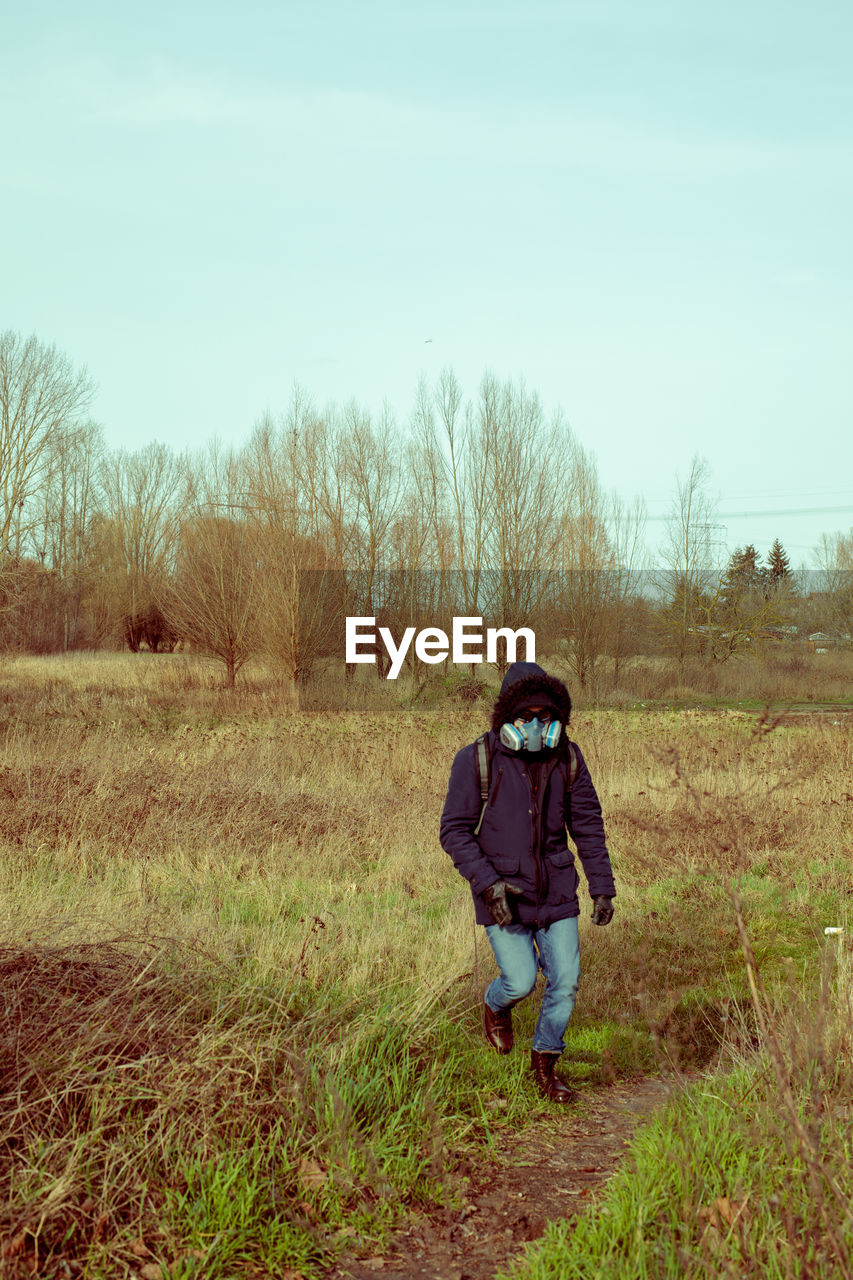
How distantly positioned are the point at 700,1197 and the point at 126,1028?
1944 mm

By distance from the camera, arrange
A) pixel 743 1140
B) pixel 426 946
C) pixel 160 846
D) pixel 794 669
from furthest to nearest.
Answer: pixel 794 669 → pixel 160 846 → pixel 426 946 → pixel 743 1140

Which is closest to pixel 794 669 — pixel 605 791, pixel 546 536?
pixel 546 536

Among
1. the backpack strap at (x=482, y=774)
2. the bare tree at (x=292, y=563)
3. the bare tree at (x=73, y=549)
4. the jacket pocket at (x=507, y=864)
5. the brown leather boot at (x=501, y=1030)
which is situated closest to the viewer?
the jacket pocket at (x=507, y=864)

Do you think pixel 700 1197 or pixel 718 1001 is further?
pixel 718 1001

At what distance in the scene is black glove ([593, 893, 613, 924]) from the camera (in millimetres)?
3922

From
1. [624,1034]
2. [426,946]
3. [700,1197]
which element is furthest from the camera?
[426,946]

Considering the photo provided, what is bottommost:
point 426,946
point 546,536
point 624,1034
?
point 624,1034

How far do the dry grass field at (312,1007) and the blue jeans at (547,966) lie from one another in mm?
294

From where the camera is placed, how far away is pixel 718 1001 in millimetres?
5250

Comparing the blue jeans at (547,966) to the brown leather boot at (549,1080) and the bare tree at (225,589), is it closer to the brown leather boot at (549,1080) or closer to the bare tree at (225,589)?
the brown leather boot at (549,1080)

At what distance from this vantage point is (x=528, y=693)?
158 inches

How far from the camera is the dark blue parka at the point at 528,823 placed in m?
3.93

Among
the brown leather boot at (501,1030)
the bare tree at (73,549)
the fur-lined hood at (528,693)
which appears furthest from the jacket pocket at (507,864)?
the bare tree at (73,549)

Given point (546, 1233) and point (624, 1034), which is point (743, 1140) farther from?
point (624, 1034)
